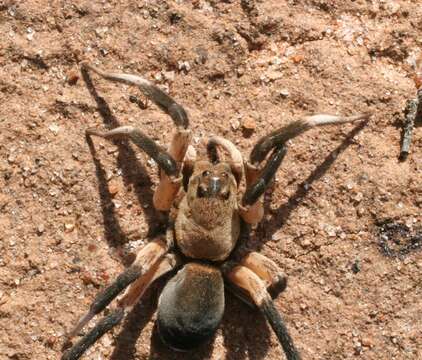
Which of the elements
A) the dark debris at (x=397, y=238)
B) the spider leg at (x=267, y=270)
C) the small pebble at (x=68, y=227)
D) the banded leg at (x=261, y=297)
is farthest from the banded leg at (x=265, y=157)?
the small pebble at (x=68, y=227)

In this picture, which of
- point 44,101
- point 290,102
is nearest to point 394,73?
point 290,102

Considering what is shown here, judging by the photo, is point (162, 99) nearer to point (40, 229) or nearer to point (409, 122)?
point (40, 229)

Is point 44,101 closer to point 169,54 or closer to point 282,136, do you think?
point 169,54

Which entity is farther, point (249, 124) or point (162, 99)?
point (249, 124)

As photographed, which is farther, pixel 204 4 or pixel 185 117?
pixel 204 4

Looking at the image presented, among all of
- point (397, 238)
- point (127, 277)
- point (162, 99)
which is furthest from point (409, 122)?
point (127, 277)

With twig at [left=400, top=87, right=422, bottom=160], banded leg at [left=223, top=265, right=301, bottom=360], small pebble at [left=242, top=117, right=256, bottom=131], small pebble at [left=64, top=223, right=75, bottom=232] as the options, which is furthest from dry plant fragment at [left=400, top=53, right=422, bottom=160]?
small pebble at [left=64, top=223, right=75, bottom=232]
